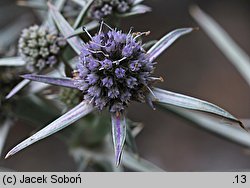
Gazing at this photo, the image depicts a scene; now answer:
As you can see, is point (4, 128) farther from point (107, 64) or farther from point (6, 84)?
point (107, 64)

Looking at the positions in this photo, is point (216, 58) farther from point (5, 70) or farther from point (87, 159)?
point (5, 70)

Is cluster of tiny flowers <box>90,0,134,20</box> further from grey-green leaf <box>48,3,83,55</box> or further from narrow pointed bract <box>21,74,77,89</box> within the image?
narrow pointed bract <box>21,74,77,89</box>

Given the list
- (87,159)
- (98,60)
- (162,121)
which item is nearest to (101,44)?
(98,60)

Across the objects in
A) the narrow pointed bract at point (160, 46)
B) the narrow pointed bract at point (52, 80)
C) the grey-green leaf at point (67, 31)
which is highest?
the grey-green leaf at point (67, 31)

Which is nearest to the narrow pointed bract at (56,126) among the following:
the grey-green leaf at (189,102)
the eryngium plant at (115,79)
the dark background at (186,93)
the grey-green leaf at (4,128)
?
the eryngium plant at (115,79)

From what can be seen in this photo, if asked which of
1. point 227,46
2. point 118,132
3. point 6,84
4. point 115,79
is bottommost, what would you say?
point 118,132

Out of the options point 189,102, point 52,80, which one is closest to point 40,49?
point 52,80

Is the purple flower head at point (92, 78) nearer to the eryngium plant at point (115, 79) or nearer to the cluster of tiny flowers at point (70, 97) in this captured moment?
the eryngium plant at point (115, 79)
